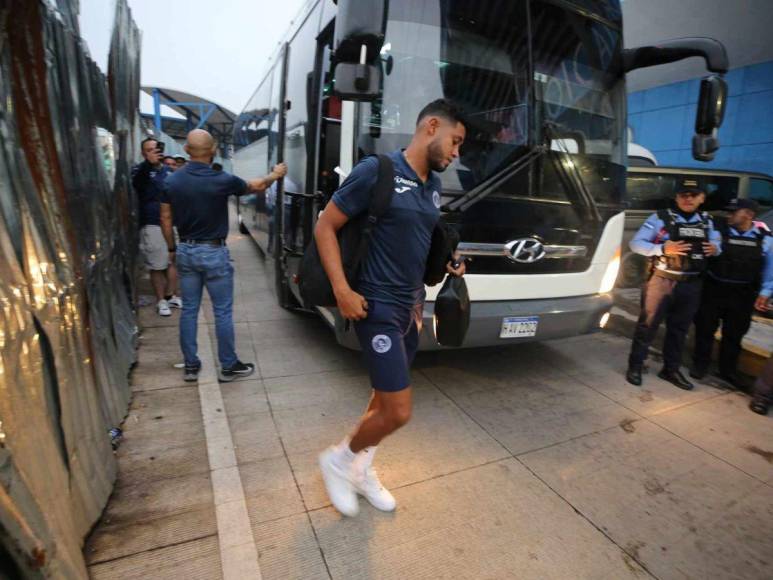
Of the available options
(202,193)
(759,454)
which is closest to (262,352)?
(202,193)

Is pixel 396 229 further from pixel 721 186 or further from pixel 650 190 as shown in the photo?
pixel 721 186

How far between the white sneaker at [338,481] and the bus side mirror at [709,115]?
3698 millimetres

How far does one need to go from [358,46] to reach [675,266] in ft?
10.9

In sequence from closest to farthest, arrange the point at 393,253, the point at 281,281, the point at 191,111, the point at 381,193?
the point at 381,193 → the point at 393,253 → the point at 281,281 → the point at 191,111

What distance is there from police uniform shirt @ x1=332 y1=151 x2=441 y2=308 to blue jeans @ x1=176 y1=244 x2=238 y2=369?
6.01 ft

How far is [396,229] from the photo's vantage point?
1955 mm

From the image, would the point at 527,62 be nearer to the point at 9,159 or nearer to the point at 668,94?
the point at 9,159

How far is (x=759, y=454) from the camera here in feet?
10.3

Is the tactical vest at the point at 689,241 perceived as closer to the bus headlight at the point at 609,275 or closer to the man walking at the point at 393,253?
the bus headlight at the point at 609,275

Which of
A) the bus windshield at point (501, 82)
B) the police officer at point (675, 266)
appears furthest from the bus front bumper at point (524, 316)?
the bus windshield at point (501, 82)

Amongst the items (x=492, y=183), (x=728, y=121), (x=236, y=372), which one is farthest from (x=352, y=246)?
(x=728, y=121)

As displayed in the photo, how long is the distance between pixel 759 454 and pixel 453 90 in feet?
11.5

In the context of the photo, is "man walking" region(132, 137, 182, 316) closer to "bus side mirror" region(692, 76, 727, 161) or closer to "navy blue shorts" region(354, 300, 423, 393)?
"navy blue shorts" region(354, 300, 423, 393)

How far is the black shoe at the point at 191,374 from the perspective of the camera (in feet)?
11.6
